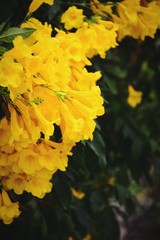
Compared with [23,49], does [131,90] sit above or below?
below

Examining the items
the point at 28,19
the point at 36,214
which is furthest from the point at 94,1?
the point at 36,214

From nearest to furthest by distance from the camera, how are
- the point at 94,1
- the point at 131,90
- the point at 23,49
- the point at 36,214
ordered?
the point at 23,49 → the point at 94,1 → the point at 36,214 → the point at 131,90

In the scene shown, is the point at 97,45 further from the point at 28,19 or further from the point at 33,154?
the point at 33,154

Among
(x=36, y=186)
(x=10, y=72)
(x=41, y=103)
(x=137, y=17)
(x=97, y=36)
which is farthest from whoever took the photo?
(x=137, y=17)

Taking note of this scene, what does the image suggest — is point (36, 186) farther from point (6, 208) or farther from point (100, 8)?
point (100, 8)

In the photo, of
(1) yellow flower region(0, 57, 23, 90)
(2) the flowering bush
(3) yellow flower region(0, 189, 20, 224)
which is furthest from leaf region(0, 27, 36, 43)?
(3) yellow flower region(0, 189, 20, 224)

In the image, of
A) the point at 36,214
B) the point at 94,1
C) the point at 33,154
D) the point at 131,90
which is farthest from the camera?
the point at 131,90

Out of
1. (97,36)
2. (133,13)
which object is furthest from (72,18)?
(133,13)
